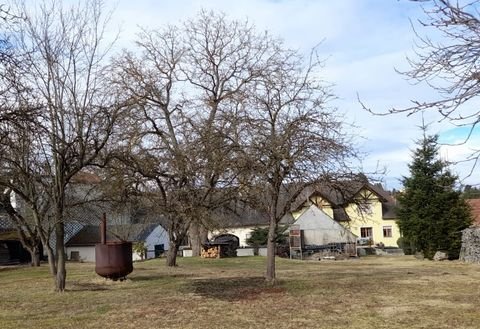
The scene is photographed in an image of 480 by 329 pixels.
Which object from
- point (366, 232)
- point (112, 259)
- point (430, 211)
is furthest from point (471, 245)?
point (366, 232)

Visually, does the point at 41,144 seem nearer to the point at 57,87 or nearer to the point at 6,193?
the point at 57,87

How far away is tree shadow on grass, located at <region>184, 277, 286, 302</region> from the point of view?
16.2 meters

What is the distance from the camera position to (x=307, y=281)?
19.8m

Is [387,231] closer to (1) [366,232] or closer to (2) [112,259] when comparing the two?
(1) [366,232]

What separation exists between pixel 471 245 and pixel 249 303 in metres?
22.9

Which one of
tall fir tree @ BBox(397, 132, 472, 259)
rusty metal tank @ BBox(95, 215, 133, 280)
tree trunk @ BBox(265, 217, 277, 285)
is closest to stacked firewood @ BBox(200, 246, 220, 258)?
tall fir tree @ BBox(397, 132, 472, 259)

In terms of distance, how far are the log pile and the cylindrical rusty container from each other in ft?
66.3

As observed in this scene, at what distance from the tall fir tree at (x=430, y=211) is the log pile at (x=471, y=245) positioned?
1695 mm

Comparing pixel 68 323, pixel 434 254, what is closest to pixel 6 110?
pixel 68 323

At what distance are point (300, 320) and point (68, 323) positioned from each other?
15.1ft

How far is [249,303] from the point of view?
47.5 ft

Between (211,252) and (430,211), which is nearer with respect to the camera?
(430,211)

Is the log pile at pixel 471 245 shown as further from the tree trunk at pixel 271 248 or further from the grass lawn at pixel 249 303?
the tree trunk at pixel 271 248

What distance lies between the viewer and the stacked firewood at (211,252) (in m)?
40.7
